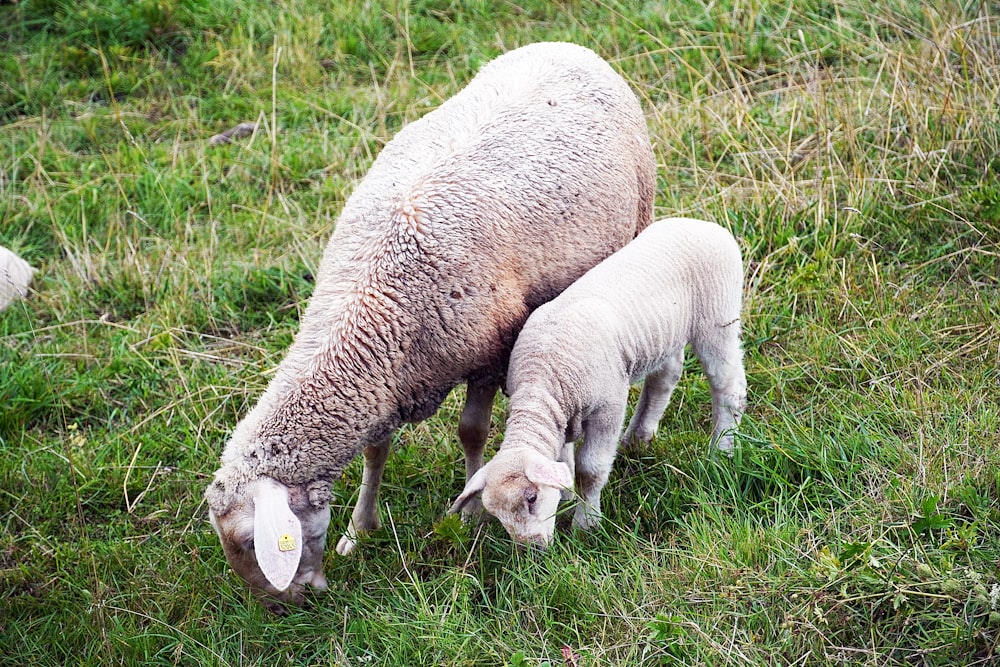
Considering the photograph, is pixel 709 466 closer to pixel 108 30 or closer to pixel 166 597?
pixel 166 597

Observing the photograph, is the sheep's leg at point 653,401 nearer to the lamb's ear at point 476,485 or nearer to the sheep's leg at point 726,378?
the sheep's leg at point 726,378

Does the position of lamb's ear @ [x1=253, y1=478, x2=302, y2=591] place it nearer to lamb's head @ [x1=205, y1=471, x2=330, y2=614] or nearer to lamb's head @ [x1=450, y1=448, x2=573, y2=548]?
lamb's head @ [x1=205, y1=471, x2=330, y2=614]

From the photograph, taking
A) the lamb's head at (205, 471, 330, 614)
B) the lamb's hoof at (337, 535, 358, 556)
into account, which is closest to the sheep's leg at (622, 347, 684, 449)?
the lamb's hoof at (337, 535, 358, 556)

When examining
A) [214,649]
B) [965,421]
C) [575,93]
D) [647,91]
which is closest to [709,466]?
[965,421]

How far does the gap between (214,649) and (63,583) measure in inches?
33.5

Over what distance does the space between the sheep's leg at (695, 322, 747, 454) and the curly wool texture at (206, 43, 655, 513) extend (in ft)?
1.84

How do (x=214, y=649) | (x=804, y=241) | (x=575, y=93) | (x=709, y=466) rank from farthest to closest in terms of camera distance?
1. (x=804, y=241)
2. (x=575, y=93)
3. (x=709, y=466)
4. (x=214, y=649)

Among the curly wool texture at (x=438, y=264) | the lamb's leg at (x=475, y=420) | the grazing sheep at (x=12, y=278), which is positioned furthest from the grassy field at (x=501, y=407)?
the curly wool texture at (x=438, y=264)

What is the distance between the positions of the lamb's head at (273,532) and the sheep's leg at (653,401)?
1.28m

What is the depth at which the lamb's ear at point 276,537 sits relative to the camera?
3.24 m

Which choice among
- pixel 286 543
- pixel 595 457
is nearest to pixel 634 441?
pixel 595 457

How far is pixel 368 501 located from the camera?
13.5 ft

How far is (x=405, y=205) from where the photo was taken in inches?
145

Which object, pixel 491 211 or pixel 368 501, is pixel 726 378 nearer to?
pixel 491 211
